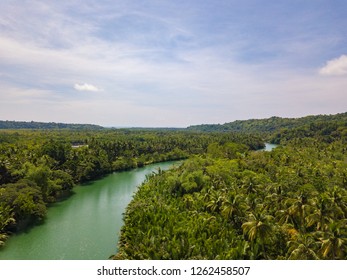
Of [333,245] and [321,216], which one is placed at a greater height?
[321,216]

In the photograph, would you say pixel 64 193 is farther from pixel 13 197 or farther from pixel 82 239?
pixel 82 239

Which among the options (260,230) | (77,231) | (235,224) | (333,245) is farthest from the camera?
(77,231)

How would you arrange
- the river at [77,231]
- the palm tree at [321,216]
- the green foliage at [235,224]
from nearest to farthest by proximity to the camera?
the green foliage at [235,224]
the palm tree at [321,216]
the river at [77,231]

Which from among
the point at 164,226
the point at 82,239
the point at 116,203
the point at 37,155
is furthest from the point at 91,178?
the point at 164,226

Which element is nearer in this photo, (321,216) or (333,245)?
(333,245)

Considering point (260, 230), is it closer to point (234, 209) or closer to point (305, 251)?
point (305, 251)

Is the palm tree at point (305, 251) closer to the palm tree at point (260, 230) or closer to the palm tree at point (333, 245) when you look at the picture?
the palm tree at point (333, 245)

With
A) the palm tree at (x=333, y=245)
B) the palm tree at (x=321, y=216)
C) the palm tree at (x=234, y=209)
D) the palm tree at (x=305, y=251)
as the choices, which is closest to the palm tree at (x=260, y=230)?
the palm tree at (x=305, y=251)

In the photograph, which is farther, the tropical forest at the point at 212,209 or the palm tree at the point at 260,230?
the palm tree at the point at 260,230

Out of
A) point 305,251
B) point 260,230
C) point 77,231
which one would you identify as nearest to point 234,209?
point 260,230
